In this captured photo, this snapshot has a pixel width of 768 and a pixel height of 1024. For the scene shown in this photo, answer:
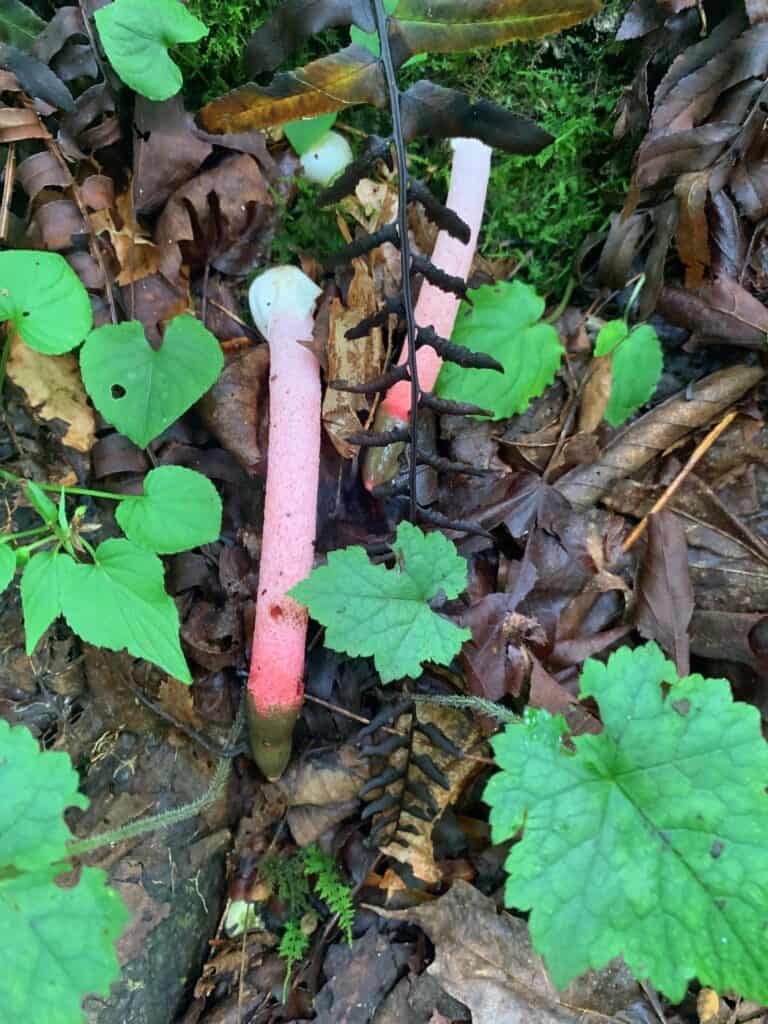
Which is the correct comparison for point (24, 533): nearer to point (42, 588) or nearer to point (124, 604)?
point (42, 588)

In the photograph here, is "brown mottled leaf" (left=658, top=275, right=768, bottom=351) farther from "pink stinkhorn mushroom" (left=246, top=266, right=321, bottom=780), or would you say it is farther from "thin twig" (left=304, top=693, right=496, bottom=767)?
"thin twig" (left=304, top=693, right=496, bottom=767)

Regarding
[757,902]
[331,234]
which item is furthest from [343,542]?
[757,902]

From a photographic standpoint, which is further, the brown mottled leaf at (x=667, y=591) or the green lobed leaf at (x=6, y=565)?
the brown mottled leaf at (x=667, y=591)

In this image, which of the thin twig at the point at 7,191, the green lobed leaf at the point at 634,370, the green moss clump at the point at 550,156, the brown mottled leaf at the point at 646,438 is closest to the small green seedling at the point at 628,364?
the green lobed leaf at the point at 634,370

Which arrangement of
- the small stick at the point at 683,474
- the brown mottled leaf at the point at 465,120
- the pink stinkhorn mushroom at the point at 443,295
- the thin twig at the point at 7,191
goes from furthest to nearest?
the small stick at the point at 683,474
the pink stinkhorn mushroom at the point at 443,295
the thin twig at the point at 7,191
the brown mottled leaf at the point at 465,120

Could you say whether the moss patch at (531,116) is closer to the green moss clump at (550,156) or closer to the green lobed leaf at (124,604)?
the green moss clump at (550,156)

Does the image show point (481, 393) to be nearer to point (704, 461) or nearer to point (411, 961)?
point (704, 461)
